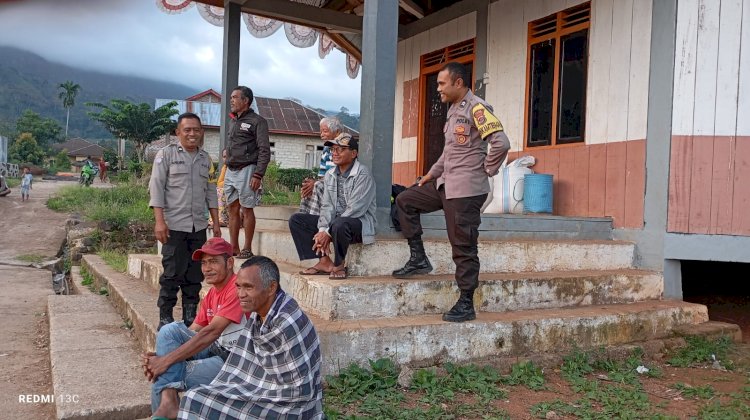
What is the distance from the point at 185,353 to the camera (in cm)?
296

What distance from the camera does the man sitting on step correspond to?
9.64 ft

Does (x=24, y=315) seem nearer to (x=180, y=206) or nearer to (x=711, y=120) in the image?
(x=180, y=206)

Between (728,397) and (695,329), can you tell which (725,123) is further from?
(728,397)

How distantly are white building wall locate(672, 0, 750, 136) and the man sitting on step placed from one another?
14.3ft

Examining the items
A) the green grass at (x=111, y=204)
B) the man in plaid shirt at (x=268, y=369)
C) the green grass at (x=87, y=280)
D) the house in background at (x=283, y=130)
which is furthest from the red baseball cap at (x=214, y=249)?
the house in background at (x=283, y=130)

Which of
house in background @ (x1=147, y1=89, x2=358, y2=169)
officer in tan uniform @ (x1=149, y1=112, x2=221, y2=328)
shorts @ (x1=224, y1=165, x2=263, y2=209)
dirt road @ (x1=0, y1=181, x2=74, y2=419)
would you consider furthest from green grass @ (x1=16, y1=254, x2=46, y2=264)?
house in background @ (x1=147, y1=89, x2=358, y2=169)

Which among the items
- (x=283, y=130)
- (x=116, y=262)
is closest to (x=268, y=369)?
(x=116, y=262)

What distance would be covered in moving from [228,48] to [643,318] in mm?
5655

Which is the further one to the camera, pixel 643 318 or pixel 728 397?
pixel 643 318

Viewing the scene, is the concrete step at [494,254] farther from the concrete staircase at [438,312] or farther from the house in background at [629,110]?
the house in background at [629,110]

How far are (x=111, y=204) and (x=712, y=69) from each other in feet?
55.6

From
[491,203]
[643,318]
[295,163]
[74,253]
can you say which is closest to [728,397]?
[643,318]

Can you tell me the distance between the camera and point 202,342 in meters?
3.01

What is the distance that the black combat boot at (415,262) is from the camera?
4.45 meters
